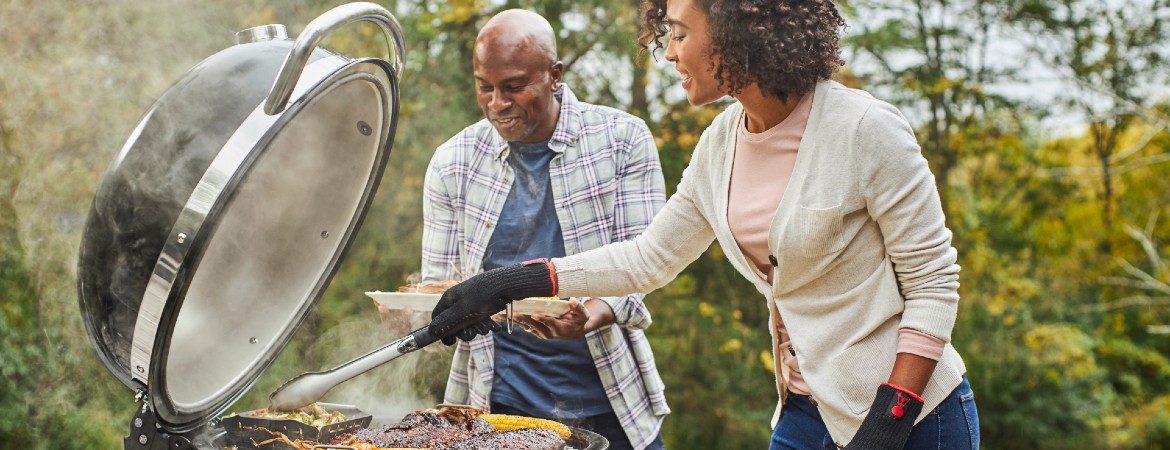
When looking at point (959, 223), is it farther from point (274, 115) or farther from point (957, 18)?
point (274, 115)

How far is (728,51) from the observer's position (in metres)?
2.17

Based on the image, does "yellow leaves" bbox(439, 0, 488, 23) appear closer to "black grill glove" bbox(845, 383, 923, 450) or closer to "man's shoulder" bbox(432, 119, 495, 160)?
"man's shoulder" bbox(432, 119, 495, 160)

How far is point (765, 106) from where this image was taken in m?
2.24

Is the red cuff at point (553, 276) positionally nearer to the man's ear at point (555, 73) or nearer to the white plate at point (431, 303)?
the white plate at point (431, 303)

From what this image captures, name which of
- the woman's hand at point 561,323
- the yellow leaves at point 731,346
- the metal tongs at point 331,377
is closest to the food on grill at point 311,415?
the metal tongs at point 331,377

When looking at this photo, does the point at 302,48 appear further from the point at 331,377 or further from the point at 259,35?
the point at 331,377

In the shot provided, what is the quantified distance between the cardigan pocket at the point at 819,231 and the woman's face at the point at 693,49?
14.7 inches

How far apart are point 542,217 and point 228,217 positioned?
1.24 meters

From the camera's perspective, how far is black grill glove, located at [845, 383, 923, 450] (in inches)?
78.0

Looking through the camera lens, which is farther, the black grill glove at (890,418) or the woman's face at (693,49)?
the woman's face at (693,49)

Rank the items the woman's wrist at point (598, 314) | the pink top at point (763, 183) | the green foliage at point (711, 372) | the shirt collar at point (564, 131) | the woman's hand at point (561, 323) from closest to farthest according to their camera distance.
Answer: the pink top at point (763, 183)
the woman's hand at point (561, 323)
the woman's wrist at point (598, 314)
the shirt collar at point (564, 131)
the green foliage at point (711, 372)

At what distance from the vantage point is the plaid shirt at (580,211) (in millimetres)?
3096

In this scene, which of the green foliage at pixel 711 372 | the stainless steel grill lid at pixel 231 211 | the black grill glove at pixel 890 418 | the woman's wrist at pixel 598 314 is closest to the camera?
the stainless steel grill lid at pixel 231 211

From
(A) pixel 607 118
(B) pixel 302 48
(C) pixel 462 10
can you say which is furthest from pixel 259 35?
(C) pixel 462 10
